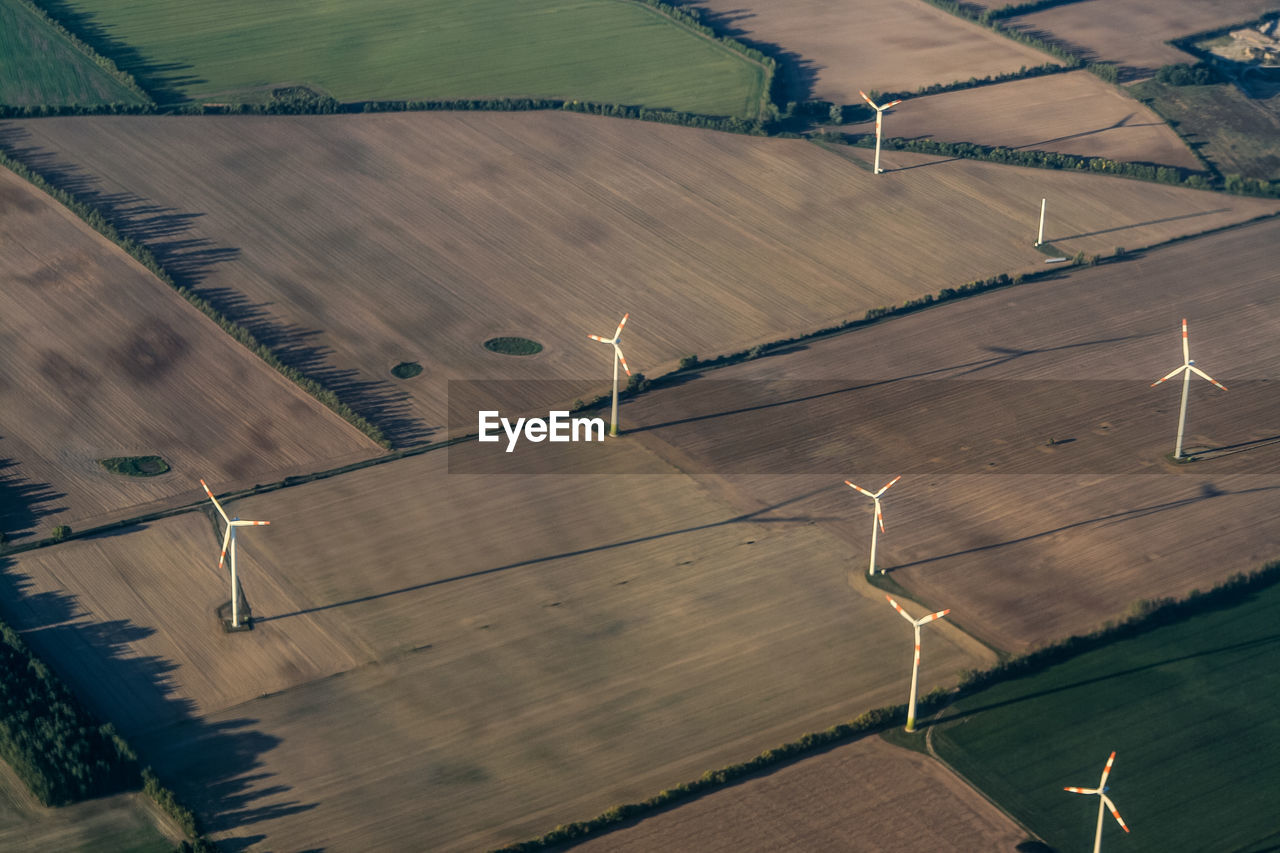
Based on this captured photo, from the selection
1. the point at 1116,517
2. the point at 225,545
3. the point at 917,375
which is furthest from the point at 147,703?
the point at 917,375

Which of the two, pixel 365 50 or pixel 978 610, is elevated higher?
pixel 365 50

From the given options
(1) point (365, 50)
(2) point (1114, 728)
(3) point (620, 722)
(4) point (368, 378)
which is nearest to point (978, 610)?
(2) point (1114, 728)

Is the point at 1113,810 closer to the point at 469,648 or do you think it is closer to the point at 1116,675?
the point at 1116,675

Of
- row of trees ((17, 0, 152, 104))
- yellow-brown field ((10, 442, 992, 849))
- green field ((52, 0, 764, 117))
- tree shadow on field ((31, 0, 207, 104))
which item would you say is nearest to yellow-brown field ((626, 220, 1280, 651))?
yellow-brown field ((10, 442, 992, 849))

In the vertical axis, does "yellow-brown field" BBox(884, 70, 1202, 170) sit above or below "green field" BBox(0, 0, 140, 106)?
below

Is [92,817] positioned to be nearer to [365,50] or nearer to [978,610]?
[978,610]

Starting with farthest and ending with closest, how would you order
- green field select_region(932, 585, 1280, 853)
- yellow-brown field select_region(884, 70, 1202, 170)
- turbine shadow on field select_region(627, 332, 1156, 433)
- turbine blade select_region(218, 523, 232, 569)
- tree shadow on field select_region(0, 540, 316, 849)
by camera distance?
yellow-brown field select_region(884, 70, 1202, 170) → turbine shadow on field select_region(627, 332, 1156, 433) → turbine blade select_region(218, 523, 232, 569) → tree shadow on field select_region(0, 540, 316, 849) → green field select_region(932, 585, 1280, 853)

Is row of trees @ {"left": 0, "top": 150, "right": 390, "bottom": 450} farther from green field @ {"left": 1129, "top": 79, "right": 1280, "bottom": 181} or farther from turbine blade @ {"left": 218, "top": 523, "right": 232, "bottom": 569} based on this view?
green field @ {"left": 1129, "top": 79, "right": 1280, "bottom": 181}

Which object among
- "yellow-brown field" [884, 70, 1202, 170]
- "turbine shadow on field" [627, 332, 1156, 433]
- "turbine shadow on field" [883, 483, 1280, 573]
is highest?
"yellow-brown field" [884, 70, 1202, 170]
